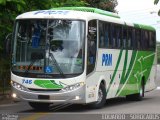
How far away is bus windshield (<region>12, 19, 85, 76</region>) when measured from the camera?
1792 centimetres

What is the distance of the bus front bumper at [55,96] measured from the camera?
696 inches

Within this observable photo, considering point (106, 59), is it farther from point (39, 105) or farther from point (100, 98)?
point (39, 105)

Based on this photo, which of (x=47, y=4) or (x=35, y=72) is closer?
(x=35, y=72)

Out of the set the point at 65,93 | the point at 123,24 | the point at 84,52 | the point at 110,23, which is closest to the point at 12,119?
the point at 65,93

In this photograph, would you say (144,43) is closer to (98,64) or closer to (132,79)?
(132,79)

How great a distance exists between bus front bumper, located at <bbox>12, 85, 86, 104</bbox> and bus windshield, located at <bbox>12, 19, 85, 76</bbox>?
60 centimetres

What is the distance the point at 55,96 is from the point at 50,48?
1551mm

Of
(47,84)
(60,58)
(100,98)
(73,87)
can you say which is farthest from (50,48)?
(100,98)

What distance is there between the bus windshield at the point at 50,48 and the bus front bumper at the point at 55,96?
1.96 ft

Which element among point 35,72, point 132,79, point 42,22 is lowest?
point 132,79

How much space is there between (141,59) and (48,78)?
7.80 m

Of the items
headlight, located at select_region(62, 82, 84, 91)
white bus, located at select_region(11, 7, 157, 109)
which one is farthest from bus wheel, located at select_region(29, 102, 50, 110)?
headlight, located at select_region(62, 82, 84, 91)

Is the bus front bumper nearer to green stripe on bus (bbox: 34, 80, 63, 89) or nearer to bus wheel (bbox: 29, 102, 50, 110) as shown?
green stripe on bus (bbox: 34, 80, 63, 89)

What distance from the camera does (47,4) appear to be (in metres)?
24.9
